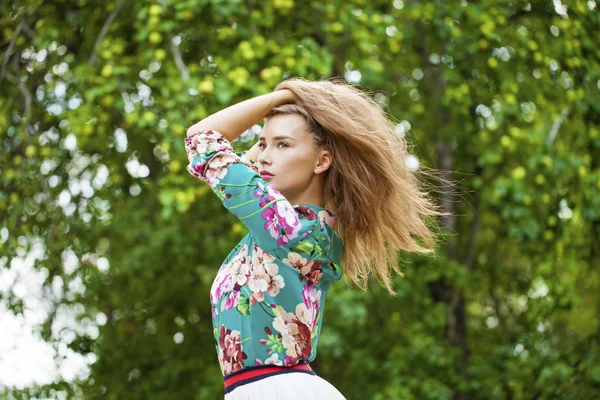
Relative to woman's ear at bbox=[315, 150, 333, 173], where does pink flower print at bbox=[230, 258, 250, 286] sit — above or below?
below

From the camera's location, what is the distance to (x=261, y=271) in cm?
210

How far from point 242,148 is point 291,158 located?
8.95 ft

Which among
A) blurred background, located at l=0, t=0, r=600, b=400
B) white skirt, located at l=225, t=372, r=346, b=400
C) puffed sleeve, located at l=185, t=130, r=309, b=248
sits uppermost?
puffed sleeve, located at l=185, t=130, r=309, b=248

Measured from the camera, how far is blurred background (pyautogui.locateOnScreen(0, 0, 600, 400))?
4914 millimetres

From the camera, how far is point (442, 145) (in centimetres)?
723

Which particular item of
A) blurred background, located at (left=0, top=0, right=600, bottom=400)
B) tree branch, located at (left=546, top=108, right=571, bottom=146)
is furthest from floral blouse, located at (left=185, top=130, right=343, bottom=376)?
tree branch, located at (left=546, top=108, right=571, bottom=146)

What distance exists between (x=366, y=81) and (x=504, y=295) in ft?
13.6

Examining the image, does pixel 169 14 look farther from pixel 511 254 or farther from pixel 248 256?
pixel 511 254

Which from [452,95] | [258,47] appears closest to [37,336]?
[258,47]

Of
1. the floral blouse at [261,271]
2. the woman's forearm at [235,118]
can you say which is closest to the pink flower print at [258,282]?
the floral blouse at [261,271]

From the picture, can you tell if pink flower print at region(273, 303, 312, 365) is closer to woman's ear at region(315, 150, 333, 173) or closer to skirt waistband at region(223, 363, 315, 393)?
skirt waistband at region(223, 363, 315, 393)

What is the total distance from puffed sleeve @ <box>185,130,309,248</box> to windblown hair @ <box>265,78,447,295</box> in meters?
0.25

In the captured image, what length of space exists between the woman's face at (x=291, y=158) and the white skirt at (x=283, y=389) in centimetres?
46

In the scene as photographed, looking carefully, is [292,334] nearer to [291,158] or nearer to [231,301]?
[231,301]
